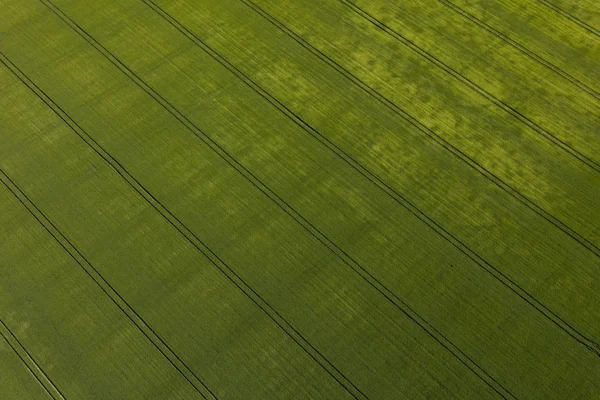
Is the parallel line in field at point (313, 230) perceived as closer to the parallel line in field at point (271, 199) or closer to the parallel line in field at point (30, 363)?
the parallel line in field at point (271, 199)

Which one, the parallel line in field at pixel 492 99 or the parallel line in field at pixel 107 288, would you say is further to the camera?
the parallel line in field at pixel 492 99

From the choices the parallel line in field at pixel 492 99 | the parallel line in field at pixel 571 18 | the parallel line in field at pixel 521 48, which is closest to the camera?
the parallel line in field at pixel 492 99

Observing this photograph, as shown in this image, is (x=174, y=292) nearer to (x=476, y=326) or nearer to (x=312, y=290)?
(x=312, y=290)

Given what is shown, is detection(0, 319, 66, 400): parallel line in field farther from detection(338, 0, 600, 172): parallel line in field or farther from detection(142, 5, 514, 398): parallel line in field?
detection(338, 0, 600, 172): parallel line in field

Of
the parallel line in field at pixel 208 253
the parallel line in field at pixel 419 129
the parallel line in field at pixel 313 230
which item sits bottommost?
the parallel line in field at pixel 208 253

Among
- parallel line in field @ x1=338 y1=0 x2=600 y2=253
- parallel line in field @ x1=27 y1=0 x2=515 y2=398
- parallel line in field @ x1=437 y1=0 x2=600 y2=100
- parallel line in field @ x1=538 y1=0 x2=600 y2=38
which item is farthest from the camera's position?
parallel line in field @ x1=538 y1=0 x2=600 y2=38

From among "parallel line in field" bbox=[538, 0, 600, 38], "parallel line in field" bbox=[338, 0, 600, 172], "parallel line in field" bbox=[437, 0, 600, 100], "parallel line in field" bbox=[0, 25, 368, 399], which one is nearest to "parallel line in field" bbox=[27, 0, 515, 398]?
"parallel line in field" bbox=[0, 25, 368, 399]

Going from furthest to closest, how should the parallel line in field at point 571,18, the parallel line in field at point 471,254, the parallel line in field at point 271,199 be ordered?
the parallel line in field at point 571,18, the parallel line in field at point 471,254, the parallel line in field at point 271,199

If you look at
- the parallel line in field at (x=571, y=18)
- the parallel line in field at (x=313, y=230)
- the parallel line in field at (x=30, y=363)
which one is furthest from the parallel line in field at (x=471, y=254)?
the parallel line in field at (x=30, y=363)
